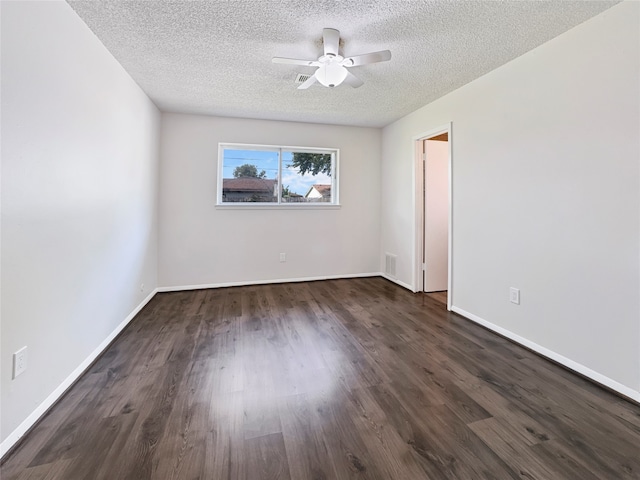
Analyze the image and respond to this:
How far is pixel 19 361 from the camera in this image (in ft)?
4.57

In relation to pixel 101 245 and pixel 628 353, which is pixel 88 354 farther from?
pixel 628 353

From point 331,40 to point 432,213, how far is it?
2.59 m

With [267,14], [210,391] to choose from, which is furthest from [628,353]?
[267,14]

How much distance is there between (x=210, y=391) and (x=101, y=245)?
1.43 meters

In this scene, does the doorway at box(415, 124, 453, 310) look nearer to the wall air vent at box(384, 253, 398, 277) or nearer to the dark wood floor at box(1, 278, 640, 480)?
the wall air vent at box(384, 253, 398, 277)

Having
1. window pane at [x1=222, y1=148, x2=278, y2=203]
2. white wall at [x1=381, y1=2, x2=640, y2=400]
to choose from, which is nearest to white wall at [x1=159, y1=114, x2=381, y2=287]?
window pane at [x1=222, y1=148, x2=278, y2=203]

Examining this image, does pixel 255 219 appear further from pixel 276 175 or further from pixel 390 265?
pixel 390 265

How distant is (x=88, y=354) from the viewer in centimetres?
205

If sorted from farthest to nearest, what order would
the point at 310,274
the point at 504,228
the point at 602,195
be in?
the point at 310,274, the point at 504,228, the point at 602,195

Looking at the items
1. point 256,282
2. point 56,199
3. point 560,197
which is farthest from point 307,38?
point 256,282

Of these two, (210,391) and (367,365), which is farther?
(367,365)

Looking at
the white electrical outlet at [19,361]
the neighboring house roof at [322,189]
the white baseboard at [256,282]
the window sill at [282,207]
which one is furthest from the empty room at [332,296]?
the neighboring house roof at [322,189]

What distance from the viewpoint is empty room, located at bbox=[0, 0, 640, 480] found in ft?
4.42

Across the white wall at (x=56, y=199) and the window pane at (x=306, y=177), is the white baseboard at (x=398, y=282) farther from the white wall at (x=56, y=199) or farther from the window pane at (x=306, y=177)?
the white wall at (x=56, y=199)
